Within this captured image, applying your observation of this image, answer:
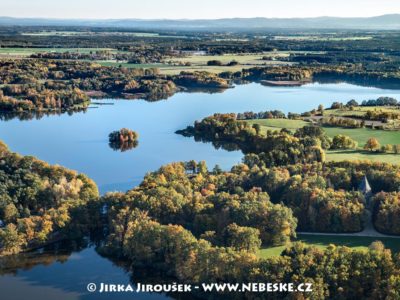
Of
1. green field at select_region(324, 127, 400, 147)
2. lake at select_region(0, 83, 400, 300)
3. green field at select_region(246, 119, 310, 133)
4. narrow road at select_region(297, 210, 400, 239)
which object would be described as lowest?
lake at select_region(0, 83, 400, 300)

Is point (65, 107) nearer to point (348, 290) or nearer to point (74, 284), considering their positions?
point (74, 284)

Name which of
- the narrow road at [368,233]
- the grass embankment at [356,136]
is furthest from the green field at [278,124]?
the narrow road at [368,233]

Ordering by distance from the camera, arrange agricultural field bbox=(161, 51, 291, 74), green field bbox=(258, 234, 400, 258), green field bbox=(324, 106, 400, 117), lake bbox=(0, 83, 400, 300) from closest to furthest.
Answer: lake bbox=(0, 83, 400, 300)
green field bbox=(258, 234, 400, 258)
green field bbox=(324, 106, 400, 117)
agricultural field bbox=(161, 51, 291, 74)

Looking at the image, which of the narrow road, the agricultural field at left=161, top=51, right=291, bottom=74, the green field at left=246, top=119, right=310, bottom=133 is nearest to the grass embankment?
the green field at left=246, top=119, right=310, bottom=133

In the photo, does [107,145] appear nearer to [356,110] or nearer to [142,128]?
[142,128]

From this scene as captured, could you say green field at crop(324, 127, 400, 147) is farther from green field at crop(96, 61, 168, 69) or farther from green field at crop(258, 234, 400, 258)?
green field at crop(96, 61, 168, 69)

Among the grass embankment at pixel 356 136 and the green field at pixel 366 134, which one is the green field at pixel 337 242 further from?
the green field at pixel 366 134

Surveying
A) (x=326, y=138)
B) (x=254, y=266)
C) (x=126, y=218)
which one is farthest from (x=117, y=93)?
(x=254, y=266)
